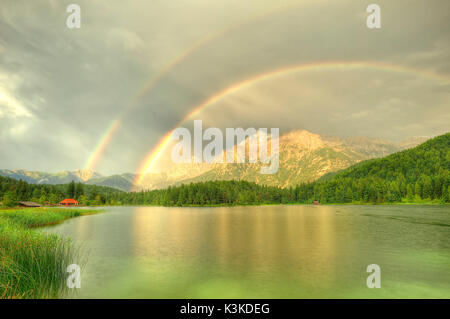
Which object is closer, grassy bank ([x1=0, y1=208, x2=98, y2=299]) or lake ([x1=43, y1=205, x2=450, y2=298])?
grassy bank ([x1=0, y1=208, x2=98, y2=299])

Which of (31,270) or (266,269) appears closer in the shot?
(31,270)

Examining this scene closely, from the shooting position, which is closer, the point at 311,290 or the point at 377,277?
the point at 311,290

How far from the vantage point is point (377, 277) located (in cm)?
2372

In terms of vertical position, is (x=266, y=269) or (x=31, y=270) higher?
(x=31, y=270)

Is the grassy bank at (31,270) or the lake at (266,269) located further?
the lake at (266,269)

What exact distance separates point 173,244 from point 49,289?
984 inches

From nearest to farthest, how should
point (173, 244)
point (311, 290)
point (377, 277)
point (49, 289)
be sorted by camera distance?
point (49, 289) → point (311, 290) → point (377, 277) → point (173, 244)

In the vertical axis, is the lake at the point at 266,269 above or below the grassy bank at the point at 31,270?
below

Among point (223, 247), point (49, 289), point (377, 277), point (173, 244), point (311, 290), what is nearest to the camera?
point (49, 289)

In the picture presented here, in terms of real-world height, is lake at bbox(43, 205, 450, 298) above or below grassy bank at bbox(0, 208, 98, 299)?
below

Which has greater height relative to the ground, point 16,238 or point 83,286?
point 16,238
